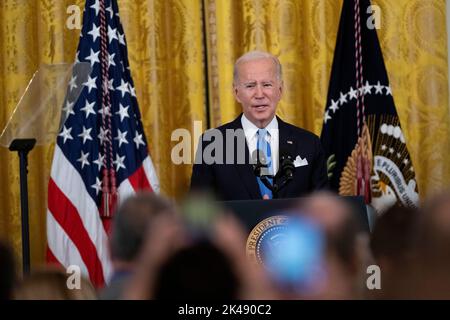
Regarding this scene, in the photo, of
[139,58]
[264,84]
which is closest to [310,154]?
[264,84]

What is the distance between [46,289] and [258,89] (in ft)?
9.90

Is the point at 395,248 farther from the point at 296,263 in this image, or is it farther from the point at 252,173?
the point at 252,173

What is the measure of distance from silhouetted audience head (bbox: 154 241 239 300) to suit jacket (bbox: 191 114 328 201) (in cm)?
262

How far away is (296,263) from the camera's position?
107 centimetres

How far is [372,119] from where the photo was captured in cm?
494

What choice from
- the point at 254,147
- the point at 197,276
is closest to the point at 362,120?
the point at 254,147

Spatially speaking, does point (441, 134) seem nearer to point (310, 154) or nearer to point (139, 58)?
point (310, 154)

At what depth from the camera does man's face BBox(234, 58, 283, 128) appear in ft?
12.9

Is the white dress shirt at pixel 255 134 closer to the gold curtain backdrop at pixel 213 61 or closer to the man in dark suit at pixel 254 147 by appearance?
the man in dark suit at pixel 254 147

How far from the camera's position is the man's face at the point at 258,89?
394 cm

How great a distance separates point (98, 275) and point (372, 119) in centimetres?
204

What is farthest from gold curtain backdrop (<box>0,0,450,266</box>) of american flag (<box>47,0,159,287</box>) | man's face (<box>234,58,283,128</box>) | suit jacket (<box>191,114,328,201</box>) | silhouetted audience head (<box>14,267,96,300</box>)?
silhouetted audience head (<box>14,267,96,300</box>)

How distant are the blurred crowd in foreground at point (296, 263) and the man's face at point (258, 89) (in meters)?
2.77

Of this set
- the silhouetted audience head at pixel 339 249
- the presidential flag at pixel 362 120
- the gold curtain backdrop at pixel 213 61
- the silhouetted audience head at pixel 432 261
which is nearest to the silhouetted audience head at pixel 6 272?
the silhouetted audience head at pixel 339 249
